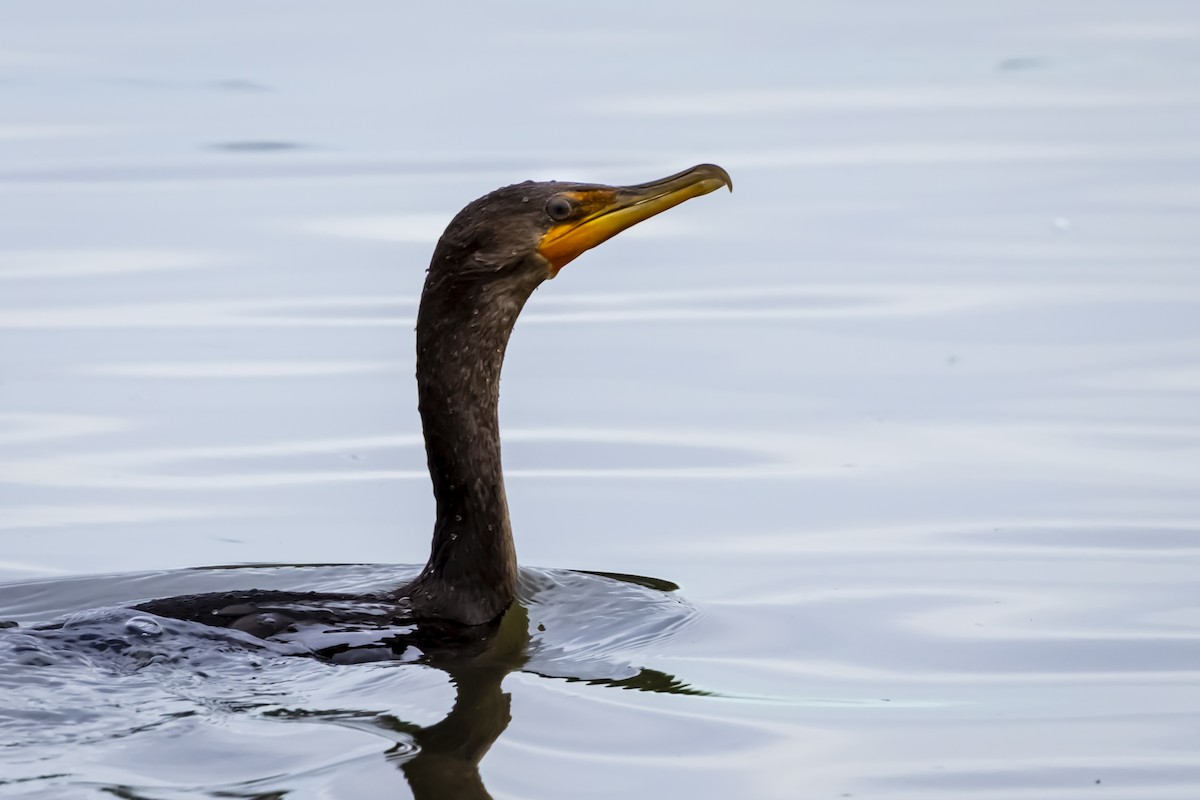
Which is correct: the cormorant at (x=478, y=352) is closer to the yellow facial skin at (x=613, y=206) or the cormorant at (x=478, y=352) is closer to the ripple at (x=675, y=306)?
the yellow facial skin at (x=613, y=206)

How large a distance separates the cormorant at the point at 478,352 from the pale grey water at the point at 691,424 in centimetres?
26

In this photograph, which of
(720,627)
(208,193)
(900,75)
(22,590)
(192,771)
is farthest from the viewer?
(900,75)

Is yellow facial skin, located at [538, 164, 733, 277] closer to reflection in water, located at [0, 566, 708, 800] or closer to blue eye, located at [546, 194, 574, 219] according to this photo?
blue eye, located at [546, 194, 574, 219]

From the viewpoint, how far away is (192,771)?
485 centimetres

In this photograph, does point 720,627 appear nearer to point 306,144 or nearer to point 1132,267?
point 1132,267

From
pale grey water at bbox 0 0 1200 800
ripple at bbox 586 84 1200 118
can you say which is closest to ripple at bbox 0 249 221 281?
pale grey water at bbox 0 0 1200 800

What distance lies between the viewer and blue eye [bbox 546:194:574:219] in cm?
630

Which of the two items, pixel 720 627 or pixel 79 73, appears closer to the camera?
pixel 720 627

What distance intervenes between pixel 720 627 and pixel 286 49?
11.6 metres

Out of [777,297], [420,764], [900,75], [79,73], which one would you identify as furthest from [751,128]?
[420,764]

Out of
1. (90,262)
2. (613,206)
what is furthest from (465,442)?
(90,262)

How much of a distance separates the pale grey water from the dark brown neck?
0.22 m

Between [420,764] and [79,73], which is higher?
[79,73]

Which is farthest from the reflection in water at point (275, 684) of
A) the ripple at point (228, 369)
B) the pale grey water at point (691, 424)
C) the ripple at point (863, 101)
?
the ripple at point (863, 101)
